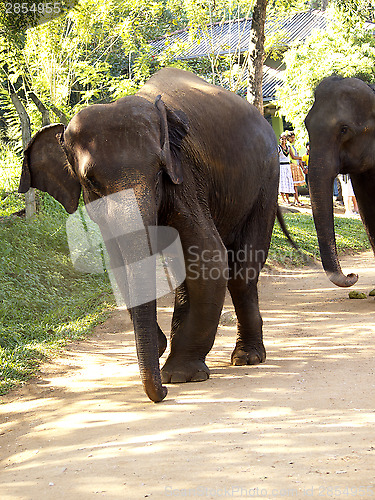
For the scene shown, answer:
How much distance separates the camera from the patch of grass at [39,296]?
6047 mm

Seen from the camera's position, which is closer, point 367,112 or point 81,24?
point 367,112

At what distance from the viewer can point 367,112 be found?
22.3ft

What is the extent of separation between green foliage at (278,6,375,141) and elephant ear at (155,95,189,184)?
1269 centimetres

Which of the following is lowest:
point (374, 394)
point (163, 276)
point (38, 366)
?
point (163, 276)

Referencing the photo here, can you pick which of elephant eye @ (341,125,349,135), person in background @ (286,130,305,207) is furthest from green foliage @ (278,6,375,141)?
elephant eye @ (341,125,349,135)

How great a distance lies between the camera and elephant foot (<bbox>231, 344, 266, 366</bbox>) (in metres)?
5.20

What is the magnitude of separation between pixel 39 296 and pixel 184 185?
13.3 feet

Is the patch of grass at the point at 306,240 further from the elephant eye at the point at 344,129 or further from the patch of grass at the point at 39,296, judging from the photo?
the elephant eye at the point at 344,129

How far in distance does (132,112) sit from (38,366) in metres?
2.51

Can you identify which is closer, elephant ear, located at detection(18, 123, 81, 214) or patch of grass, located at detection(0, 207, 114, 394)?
elephant ear, located at detection(18, 123, 81, 214)

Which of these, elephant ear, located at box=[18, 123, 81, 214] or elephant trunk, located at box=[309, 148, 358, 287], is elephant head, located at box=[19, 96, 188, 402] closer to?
elephant ear, located at box=[18, 123, 81, 214]

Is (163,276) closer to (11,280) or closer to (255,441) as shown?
(11,280)

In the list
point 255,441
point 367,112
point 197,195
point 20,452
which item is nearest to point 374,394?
point 255,441

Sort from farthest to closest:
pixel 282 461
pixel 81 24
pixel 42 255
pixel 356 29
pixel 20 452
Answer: pixel 356 29, pixel 81 24, pixel 42 255, pixel 20 452, pixel 282 461
